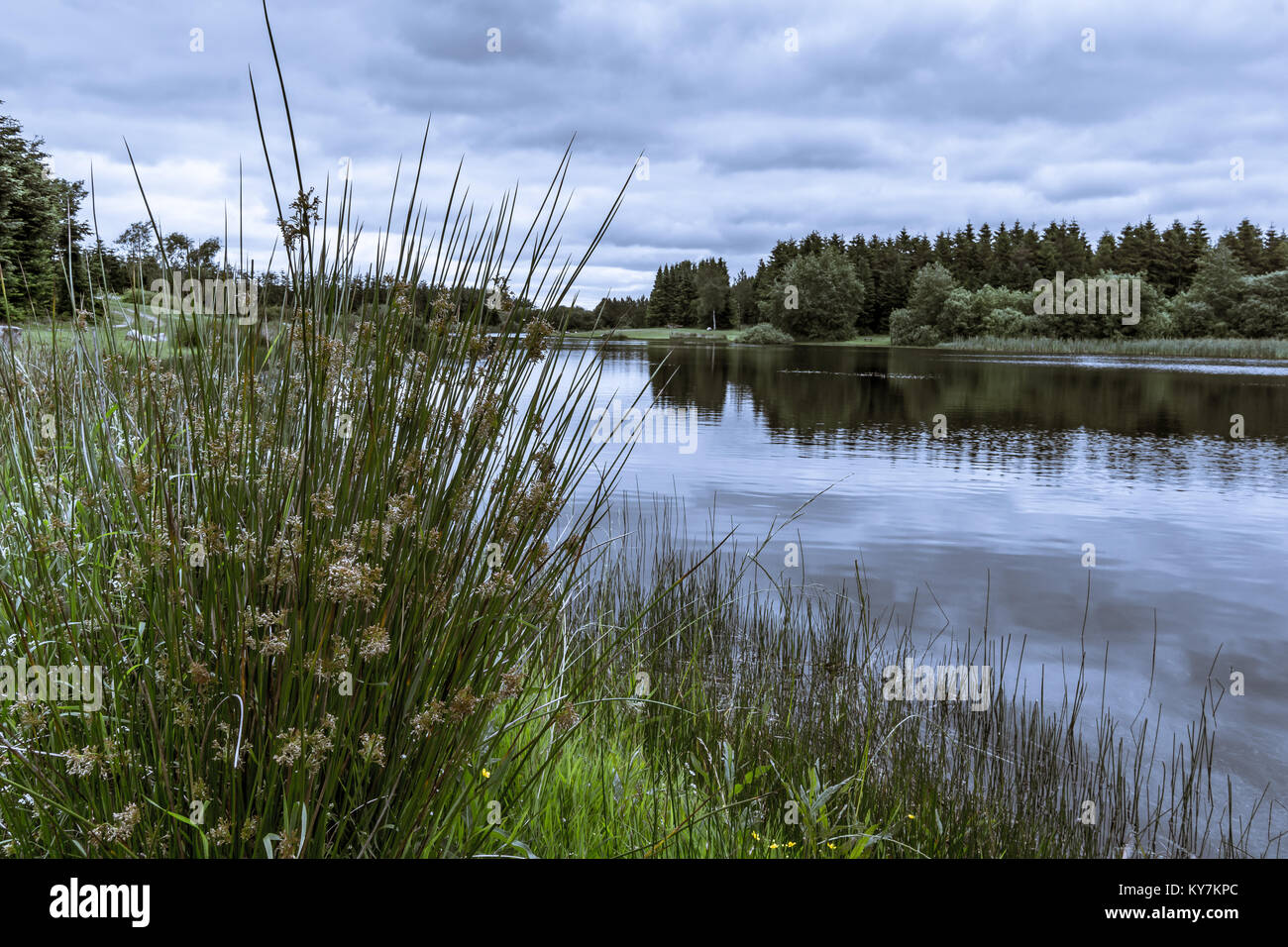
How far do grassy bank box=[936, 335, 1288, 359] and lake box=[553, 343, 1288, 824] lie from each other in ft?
86.0

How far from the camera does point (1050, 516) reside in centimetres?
1170

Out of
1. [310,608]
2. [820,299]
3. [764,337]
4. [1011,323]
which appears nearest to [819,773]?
[310,608]

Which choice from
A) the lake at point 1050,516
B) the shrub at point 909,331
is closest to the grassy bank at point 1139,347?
the shrub at point 909,331

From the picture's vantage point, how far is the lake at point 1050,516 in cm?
681

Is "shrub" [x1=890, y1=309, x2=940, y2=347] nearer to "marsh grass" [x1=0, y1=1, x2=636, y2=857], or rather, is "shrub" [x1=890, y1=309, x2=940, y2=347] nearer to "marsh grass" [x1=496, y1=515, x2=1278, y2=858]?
"marsh grass" [x1=496, y1=515, x2=1278, y2=858]

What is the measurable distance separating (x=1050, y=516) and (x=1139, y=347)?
160ft

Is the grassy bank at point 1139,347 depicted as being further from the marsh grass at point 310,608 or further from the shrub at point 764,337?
the marsh grass at point 310,608

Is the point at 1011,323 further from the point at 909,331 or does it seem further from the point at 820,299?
the point at 820,299

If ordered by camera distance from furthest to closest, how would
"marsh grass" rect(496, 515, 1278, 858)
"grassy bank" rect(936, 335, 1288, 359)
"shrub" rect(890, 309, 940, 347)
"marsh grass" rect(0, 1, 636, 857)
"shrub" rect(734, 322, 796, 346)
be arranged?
"shrub" rect(734, 322, 796, 346) < "shrub" rect(890, 309, 940, 347) < "grassy bank" rect(936, 335, 1288, 359) < "marsh grass" rect(496, 515, 1278, 858) < "marsh grass" rect(0, 1, 636, 857)

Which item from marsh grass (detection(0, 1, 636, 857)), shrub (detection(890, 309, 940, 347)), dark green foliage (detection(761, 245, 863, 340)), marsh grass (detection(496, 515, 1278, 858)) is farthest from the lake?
dark green foliage (detection(761, 245, 863, 340))

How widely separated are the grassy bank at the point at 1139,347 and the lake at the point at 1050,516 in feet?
86.0

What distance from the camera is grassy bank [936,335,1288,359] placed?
47537 millimetres

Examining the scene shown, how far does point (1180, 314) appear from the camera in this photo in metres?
57.4
